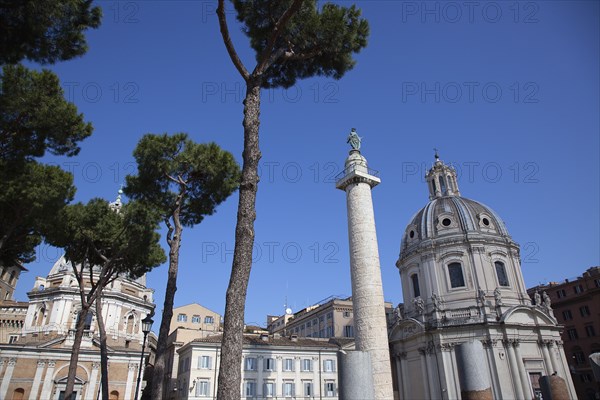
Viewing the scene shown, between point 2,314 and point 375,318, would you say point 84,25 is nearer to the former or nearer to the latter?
point 375,318

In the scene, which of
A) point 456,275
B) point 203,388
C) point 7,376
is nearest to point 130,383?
point 203,388

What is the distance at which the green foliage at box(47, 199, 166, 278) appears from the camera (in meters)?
20.1

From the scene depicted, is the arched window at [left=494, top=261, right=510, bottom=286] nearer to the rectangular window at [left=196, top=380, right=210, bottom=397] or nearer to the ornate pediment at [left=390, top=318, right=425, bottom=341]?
the ornate pediment at [left=390, top=318, right=425, bottom=341]

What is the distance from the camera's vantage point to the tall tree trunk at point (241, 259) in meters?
8.72

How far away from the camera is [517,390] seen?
30141 millimetres

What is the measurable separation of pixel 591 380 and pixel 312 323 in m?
29.5

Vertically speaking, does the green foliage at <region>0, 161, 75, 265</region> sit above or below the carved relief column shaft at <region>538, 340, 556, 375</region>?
above

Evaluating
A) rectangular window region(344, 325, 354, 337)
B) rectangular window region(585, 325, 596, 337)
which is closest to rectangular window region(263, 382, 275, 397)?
rectangular window region(344, 325, 354, 337)

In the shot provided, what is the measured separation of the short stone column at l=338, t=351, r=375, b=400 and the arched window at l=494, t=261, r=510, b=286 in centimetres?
3286

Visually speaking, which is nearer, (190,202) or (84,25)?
(84,25)

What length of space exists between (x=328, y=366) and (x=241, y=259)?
3147 cm

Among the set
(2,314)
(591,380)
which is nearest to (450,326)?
(591,380)

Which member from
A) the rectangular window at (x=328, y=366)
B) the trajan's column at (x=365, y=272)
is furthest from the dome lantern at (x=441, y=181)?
the rectangular window at (x=328, y=366)

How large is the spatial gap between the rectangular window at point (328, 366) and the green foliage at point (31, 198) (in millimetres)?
28031
